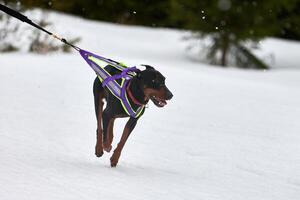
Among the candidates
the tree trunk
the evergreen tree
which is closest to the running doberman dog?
the evergreen tree

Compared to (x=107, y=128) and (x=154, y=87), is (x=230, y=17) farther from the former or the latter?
(x=154, y=87)

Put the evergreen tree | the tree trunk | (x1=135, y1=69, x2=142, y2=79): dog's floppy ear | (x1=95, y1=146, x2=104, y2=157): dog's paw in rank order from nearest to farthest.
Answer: (x1=135, y1=69, x2=142, y2=79): dog's floppy ear
(x1=95, y1=146, x2=104, y2=157): dog's paw
the evergreen tree
the tree trunk

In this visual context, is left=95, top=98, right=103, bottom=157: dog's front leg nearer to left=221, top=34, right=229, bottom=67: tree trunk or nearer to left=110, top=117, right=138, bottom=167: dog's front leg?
left=110, top=117, right=138, bottom=167: dog's front leg

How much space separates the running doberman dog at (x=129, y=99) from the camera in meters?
5.17

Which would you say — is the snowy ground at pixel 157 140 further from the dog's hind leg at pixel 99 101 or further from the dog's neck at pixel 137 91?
the dog's neck at pixel 137 91

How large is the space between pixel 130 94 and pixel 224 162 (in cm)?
175

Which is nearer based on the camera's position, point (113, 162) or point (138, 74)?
point (138, 74)

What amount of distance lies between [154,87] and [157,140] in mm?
2203

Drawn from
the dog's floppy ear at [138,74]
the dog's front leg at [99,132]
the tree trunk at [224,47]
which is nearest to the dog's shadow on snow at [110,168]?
the dog's front leg at [99,132]

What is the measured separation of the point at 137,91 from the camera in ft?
17.3

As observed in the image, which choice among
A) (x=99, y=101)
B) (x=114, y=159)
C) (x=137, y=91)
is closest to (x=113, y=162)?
(x=114, y=159)

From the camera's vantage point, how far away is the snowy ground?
5.09 m

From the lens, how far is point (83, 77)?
1137 centimetres

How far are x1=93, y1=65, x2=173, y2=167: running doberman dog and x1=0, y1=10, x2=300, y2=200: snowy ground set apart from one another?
301 millimetres
